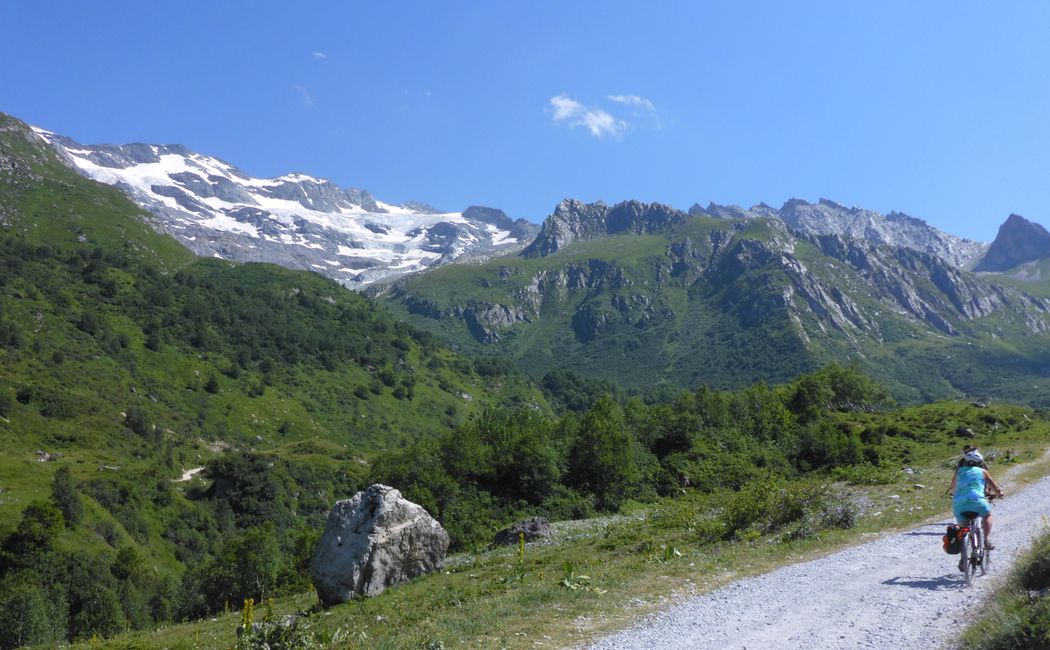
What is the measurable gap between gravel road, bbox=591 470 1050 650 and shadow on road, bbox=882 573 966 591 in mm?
21

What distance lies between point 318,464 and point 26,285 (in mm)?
100956

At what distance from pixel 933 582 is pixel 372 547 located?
667 inches

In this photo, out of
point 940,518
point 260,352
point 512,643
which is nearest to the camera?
point 512,643

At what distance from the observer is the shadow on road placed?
1391 centimetres

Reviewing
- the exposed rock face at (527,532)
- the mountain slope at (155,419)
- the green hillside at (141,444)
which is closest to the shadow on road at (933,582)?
the exposed rock face at (527,532)

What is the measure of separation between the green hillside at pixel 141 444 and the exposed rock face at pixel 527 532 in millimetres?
11799

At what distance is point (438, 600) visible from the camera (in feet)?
60.1

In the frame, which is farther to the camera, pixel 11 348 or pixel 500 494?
pixel 11 348

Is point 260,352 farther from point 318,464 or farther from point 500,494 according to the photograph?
point 500,494

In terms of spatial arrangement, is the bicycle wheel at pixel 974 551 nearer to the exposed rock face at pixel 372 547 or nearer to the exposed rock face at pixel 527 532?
the exposed rock face at pixel 372 547

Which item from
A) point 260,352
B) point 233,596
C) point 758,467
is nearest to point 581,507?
point 758,467

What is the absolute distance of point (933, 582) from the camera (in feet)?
47.3

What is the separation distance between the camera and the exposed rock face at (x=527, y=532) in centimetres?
3252

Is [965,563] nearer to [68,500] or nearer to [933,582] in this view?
[933,582]
